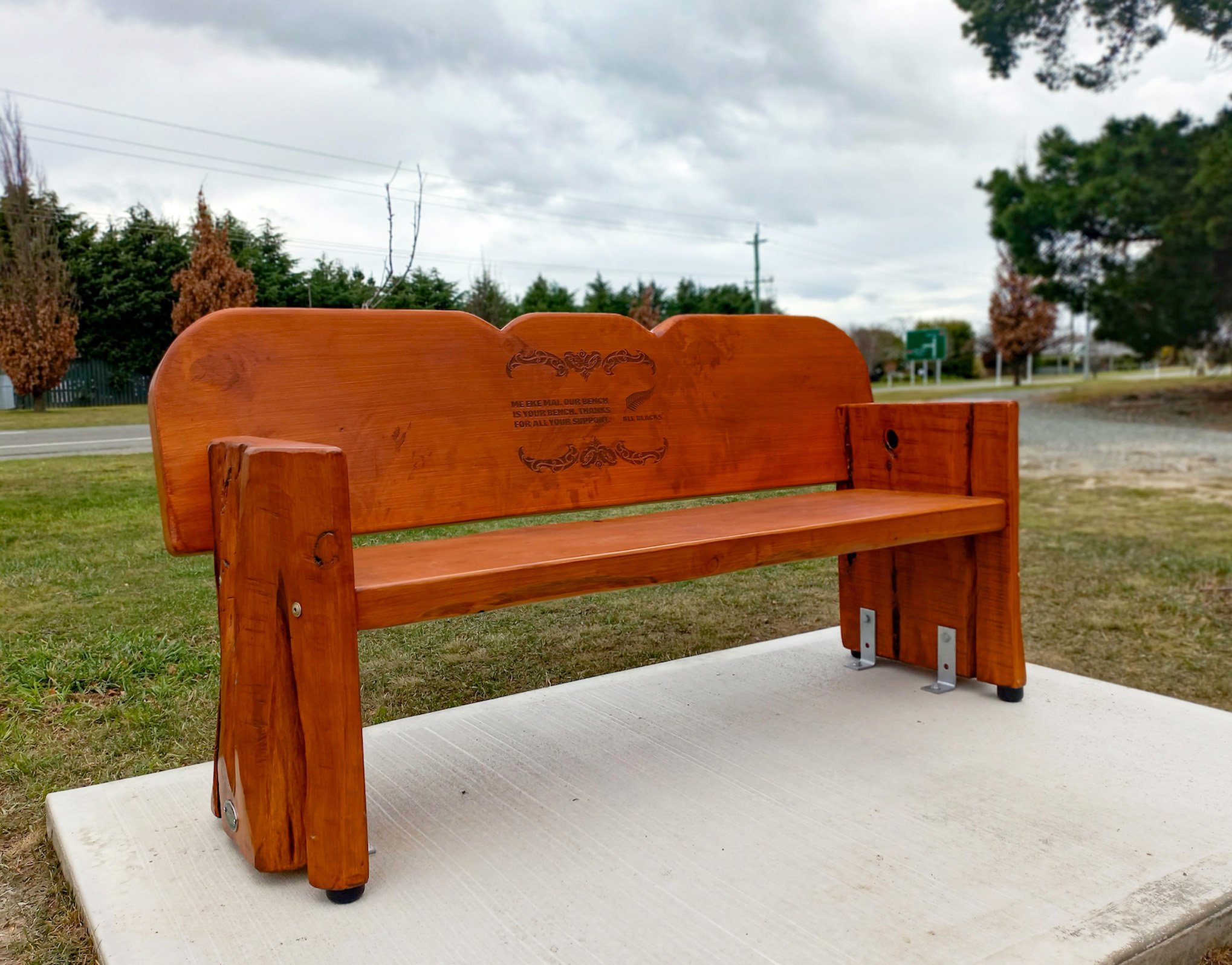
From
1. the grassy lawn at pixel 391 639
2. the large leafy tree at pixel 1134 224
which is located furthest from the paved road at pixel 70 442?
the large leafy tree at pixel 1134 224

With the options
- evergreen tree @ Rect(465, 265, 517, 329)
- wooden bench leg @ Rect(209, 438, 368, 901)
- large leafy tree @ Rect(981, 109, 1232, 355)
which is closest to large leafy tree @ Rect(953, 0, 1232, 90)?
large leafy tree @ Rect(981, 109, 1232, 355)

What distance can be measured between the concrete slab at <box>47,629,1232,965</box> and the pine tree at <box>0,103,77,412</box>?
9.52 m

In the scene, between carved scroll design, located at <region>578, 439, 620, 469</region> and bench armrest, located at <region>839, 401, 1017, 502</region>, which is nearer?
carved scroll design, located at <region>578, 439, 620, 469</region>

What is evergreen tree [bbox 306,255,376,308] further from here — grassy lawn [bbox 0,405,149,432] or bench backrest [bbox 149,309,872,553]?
bench backrest [bbox 149,309,872,553]

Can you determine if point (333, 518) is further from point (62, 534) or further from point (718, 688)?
point (62, 534)

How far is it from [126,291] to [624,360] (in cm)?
1837

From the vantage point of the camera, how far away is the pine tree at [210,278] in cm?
1209

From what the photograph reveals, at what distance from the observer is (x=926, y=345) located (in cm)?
3922

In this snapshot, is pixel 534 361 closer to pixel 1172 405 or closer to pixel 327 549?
pixel 327 549

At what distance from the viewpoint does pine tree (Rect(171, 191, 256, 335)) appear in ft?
39.7

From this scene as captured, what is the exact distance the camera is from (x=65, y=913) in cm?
166

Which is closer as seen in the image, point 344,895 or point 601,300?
point 344,895

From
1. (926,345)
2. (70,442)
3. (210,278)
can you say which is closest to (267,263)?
(210,278)


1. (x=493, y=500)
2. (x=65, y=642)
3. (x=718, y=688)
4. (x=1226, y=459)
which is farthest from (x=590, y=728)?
(x=1226, y=459)
